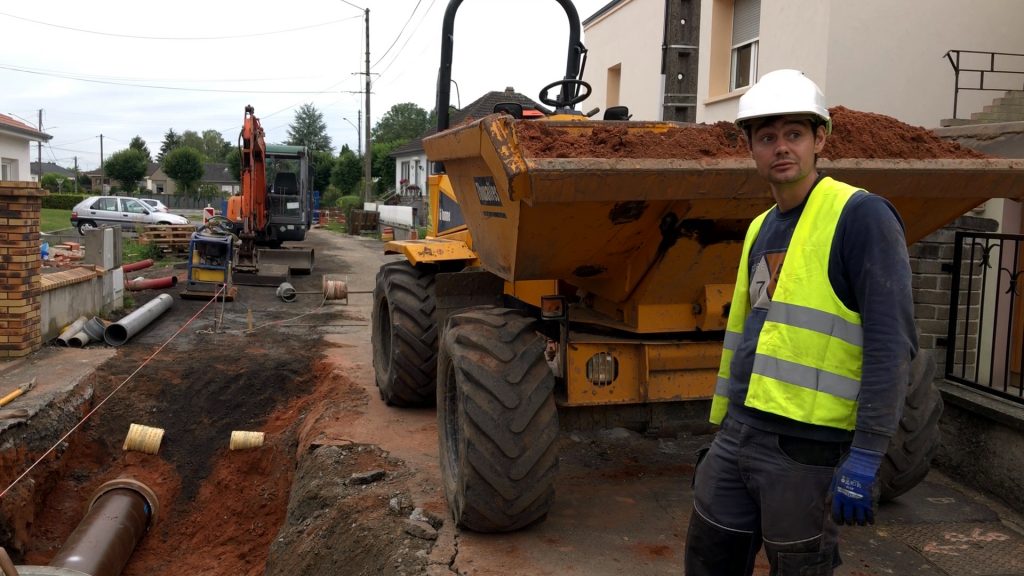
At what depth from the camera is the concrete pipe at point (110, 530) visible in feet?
18.4

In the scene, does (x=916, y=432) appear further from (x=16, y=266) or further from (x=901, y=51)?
(x=16, y=266)

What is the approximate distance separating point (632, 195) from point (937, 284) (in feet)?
11.1

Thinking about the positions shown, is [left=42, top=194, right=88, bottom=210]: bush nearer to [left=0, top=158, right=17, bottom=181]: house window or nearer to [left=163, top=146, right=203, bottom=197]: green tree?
[left=163, top=146, right=203, bottom=197]: green tree

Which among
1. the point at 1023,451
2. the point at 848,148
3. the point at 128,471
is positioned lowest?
the point at 128,471

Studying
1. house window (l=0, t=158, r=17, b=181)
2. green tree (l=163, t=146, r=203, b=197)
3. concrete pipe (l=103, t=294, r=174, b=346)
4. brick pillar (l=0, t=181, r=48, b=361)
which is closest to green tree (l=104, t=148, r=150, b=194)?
green tree (l=163, t=146, r=203, b=197)

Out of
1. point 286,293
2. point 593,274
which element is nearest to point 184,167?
point 286,293

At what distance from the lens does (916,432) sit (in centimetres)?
441

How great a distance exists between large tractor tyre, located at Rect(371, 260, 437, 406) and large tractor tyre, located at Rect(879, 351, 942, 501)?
3.34 m

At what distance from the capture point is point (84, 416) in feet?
24.9

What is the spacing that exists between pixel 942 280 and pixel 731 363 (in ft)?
12.5

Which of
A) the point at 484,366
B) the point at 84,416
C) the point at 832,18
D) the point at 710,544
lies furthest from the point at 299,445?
the point at 832,18

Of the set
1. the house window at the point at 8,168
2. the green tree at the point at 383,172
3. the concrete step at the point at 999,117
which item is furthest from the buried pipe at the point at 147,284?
the green tree at the point at 383,172

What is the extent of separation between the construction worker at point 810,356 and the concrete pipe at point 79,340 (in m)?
8.83

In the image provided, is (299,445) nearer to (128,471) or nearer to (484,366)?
(128,471)
